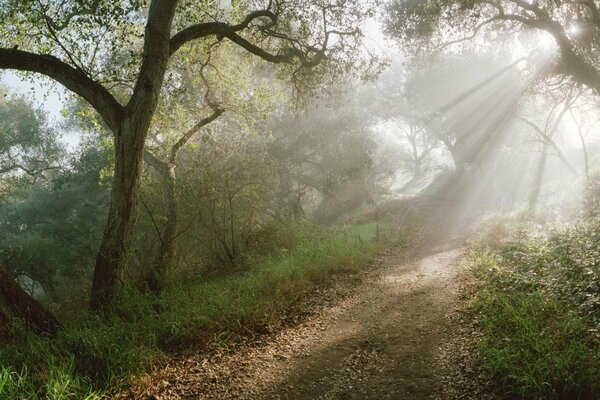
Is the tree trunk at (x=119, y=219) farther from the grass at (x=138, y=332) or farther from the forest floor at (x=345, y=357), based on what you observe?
the forest floor at (x=345, y=357)

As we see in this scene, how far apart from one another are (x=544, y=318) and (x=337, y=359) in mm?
3021

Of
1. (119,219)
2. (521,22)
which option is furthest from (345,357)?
(521,22)

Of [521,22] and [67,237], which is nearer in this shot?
[521,22]

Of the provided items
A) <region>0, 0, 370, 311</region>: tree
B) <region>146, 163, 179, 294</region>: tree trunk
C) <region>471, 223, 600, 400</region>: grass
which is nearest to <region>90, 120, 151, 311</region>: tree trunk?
<region>0, 0, 370, 311</region>: tree

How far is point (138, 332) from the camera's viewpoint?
569 cm

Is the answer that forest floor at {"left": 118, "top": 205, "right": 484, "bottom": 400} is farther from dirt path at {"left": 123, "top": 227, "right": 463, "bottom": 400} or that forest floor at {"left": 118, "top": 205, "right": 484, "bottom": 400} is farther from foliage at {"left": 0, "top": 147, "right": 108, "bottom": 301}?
foliage at {"left": 0, "top": 147, "right": 108, "bottom": 301}

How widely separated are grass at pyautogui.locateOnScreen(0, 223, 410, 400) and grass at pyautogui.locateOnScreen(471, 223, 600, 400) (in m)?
3.71

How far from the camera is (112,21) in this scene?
8.41 meters

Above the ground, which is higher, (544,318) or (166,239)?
(166,239)

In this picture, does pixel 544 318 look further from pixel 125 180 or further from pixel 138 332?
pixel 125 180

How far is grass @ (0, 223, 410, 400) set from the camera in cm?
420

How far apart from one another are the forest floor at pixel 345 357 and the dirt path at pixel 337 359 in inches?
0.5

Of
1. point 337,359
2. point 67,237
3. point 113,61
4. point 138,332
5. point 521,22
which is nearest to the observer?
point 337,359

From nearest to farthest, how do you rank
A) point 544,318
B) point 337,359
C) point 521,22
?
point 544,318 < point 337,359 < point 521,22
